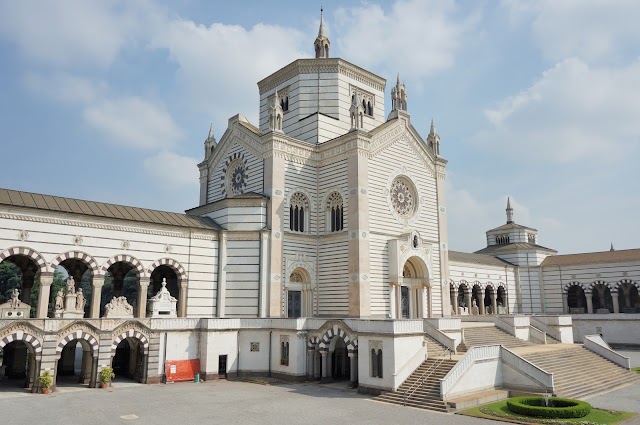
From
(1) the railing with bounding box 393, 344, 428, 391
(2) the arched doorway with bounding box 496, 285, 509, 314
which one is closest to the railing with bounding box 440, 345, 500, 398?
(1) the railing with bounding box 393, 344, 428, 391

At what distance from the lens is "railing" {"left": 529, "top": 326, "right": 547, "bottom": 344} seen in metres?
36.5

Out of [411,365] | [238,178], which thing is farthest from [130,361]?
[411,365]

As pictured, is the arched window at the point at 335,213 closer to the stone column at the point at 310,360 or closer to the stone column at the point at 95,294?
the stone column at the point at 310,360

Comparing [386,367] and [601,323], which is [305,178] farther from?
[601,323]

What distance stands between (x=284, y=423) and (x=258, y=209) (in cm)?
1751

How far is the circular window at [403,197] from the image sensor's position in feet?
128

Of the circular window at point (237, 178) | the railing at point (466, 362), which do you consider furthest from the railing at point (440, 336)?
the circular window at point (237, 178)

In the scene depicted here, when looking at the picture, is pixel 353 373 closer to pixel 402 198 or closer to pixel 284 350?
pixel 284 350

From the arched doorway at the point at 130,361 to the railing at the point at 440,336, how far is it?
1589 centimetres

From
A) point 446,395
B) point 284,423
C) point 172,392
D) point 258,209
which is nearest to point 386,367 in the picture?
point 446,395

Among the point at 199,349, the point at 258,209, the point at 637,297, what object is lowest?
the point at 199,349

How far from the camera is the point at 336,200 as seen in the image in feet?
122

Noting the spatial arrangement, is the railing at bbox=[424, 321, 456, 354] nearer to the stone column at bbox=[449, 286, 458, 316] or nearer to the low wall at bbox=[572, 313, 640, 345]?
the stone column at bbox=[449, 286, 458, 316]

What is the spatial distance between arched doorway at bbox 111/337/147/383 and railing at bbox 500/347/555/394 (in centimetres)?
1906
